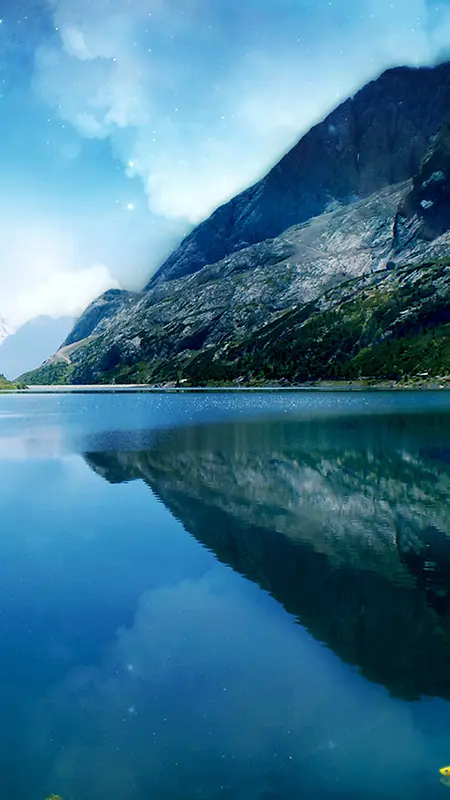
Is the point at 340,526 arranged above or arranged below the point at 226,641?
below

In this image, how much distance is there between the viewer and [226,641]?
65.3 ft

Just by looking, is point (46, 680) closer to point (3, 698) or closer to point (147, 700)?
point (3, 698)

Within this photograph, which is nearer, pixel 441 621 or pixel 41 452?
pixel 441 621

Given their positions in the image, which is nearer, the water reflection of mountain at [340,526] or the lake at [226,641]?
the lake at [226,641]

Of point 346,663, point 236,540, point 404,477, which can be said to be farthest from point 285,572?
point 404,477

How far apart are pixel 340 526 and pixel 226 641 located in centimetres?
1666

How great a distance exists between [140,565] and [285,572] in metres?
7.38

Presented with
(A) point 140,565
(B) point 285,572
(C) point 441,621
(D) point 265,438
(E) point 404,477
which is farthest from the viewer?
(D) point 265,438

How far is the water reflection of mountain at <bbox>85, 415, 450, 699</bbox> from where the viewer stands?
19.9 meters

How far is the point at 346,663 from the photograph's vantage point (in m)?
18.1

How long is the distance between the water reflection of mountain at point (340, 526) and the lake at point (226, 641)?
0.14m

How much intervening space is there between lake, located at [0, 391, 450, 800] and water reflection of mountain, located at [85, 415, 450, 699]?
0.14 metres

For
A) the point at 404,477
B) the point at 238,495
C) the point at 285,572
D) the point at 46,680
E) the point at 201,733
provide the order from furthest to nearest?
the point at 404,477, the point at 238,495, the point at 285,572, the point at 46,680, the point at 201,733

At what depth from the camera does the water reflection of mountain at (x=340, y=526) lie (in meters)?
19.9
